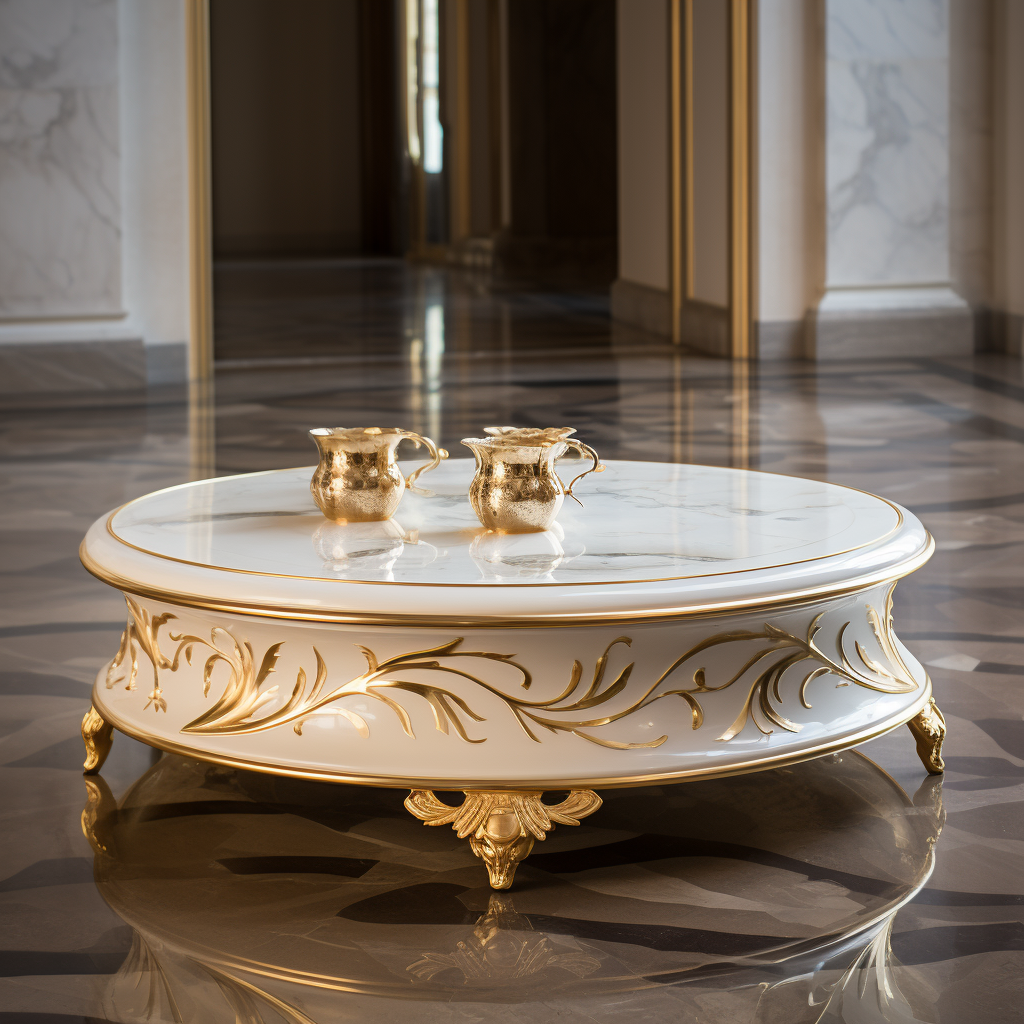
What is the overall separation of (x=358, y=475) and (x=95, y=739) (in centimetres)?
66

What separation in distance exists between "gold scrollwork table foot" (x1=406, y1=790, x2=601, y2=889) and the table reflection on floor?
0.16 feet

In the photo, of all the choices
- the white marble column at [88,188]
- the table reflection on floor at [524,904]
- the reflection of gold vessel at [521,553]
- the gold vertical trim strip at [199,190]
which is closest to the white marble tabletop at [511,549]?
the reflection of gold vessel at [521,553]

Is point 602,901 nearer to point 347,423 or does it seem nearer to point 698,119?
point 347,423

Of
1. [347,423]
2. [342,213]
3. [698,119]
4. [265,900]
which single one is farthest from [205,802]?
[342,213]

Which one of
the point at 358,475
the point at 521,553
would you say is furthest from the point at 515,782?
the point at 358,475

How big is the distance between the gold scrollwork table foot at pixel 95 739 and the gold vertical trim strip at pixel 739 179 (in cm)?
689

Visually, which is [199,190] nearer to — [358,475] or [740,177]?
[740,177]

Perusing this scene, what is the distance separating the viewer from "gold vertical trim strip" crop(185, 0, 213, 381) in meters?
7.91

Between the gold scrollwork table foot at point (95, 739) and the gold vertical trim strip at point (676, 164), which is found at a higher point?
the gold vertical trim strip at point (676, 164)

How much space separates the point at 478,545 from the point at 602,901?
570 millimetres

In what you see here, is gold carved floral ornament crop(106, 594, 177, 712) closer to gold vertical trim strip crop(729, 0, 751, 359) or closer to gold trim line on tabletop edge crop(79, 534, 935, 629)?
gold trim line on tabletop edge crop(79, 534, 935, 629)

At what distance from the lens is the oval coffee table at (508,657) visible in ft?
6.41

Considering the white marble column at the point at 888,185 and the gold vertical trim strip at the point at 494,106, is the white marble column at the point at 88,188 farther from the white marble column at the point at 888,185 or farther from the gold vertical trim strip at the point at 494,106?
the gold vertical trim strip at the point at 494,106

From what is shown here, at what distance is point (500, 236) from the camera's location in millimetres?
16984
